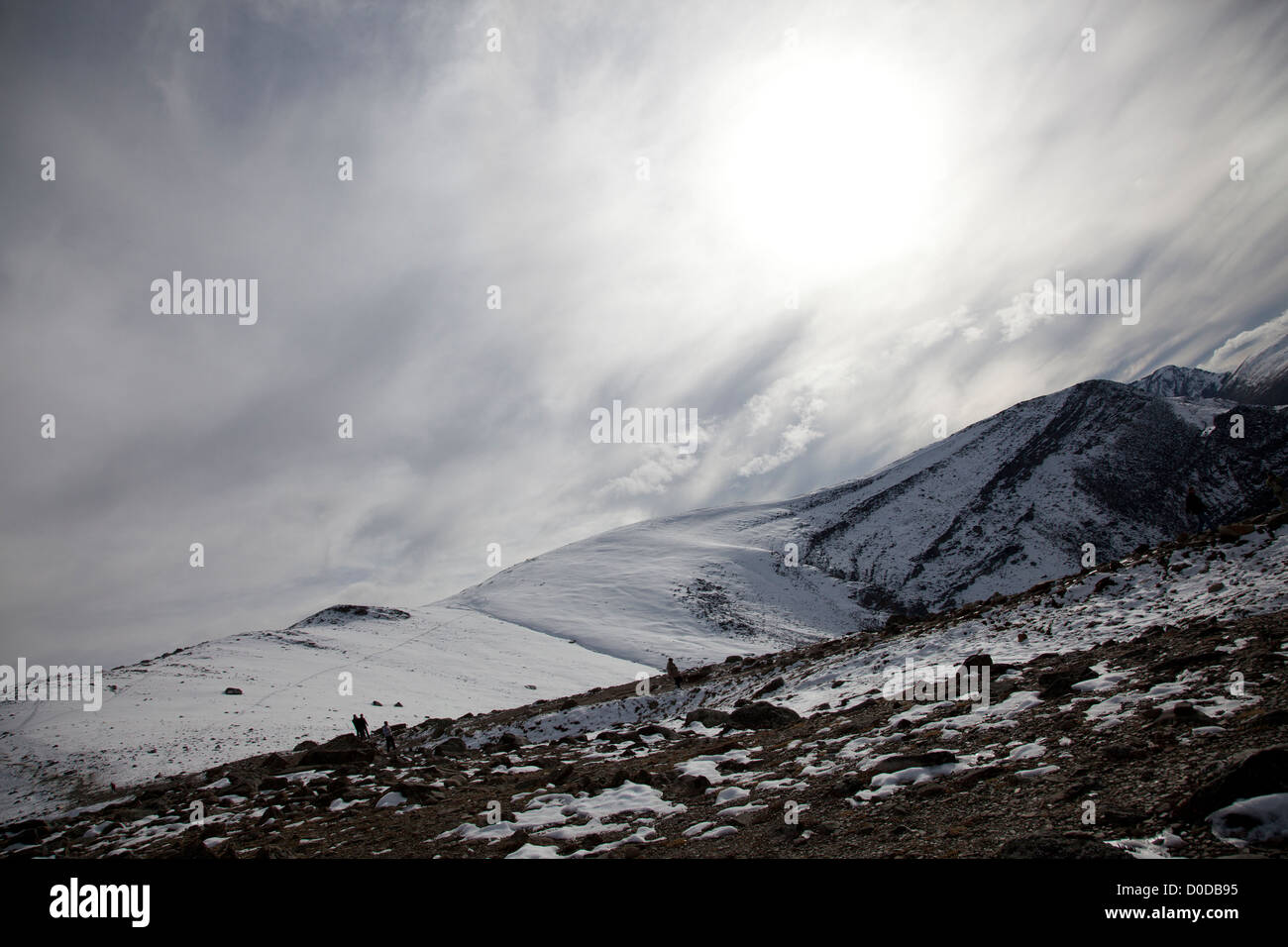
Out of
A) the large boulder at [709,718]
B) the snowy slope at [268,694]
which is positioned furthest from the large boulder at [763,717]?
the snowy slope at [268,694]

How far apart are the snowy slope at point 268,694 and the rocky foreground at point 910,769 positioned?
6675 mm

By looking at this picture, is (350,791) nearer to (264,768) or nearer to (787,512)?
Result: (264,768)

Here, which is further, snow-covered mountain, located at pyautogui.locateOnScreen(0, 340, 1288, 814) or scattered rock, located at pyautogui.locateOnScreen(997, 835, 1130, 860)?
snow-covered mountain, located at pyautogui.locateOnScreen(0, 340, 1288, 814)

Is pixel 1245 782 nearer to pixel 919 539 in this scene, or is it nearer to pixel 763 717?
pixel 763 717

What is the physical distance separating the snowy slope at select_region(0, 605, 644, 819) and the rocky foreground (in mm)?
6675

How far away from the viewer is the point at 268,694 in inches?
1430

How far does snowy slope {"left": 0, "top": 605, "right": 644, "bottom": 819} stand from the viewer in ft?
81.5

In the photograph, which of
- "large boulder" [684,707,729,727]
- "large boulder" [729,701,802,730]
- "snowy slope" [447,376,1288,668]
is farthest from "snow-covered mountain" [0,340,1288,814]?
"large boulder" [729,701,802,730]

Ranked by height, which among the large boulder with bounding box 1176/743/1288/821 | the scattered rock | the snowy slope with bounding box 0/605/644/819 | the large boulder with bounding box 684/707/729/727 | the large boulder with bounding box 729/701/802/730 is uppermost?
the large boulder with bounding box 1176/743/1288/821

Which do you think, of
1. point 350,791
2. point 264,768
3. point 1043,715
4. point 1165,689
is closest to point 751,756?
point 1043,715

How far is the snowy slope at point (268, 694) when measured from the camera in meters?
24.8

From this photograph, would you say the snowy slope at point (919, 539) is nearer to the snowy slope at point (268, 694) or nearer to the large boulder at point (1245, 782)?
the snowy slope at point (268, 694)

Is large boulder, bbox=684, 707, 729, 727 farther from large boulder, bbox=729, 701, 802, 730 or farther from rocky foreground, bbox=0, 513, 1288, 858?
large boulder, bbox=729, 701, 802, 730
